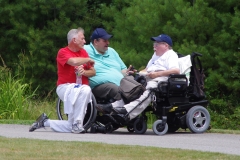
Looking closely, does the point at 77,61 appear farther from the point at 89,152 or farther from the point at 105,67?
the point at 89,152

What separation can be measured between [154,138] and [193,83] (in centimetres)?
157

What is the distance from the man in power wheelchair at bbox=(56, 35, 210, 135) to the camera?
11727 millimetres

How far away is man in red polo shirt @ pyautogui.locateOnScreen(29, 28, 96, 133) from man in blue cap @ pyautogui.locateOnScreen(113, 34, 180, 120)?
57cm

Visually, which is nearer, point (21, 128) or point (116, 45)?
point (21, 128)

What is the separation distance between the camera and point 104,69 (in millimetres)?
12750

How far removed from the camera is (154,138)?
36.0 ft

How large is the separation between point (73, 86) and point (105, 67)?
1.04 meters

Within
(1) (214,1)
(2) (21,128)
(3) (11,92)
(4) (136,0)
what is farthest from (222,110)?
(2) (21,128)

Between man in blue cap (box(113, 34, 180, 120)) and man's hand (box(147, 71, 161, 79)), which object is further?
man's hand (box(147, 71, 161, 79))

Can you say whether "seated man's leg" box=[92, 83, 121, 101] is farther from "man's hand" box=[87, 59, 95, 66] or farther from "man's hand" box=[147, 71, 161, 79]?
"man's hand" box=[147, 71, 161, 79]

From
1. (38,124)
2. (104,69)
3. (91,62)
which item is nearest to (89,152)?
(38,124)

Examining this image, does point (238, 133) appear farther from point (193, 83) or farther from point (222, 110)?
point (222, 110)

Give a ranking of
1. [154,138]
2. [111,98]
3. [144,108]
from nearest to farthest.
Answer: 1. [154,138]
2. [144,108]
3. [111,98]

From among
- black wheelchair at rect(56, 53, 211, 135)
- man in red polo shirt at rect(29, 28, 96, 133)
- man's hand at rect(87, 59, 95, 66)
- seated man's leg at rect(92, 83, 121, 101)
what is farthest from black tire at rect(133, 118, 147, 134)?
man's hand at rect(87, 59, 95, 66)
